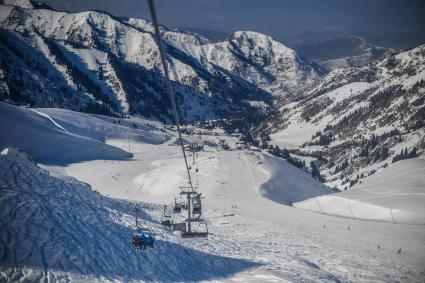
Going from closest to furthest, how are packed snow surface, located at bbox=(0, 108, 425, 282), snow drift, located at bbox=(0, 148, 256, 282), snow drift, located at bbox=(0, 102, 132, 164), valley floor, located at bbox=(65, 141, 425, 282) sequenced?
snow drift, located at bbox=(0, 148, 256, 282), packed snow surface, located at bbox=(0, 108, 425, 282), valley floor, located at bbox=(65, 141, 425, 282), snow drift, located at bbox=(0, 102, 132, 164)

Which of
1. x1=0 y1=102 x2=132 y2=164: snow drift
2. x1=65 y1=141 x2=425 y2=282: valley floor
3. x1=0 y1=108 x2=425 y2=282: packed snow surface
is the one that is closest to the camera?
x1=0 y1=108 x2=425 y2=282: packed snow surface

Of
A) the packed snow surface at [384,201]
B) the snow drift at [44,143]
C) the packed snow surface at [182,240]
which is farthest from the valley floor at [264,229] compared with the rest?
the snow drift at [44,143]

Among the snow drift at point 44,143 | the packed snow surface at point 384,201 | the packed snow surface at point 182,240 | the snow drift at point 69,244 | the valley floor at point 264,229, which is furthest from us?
the snow drift at point 44,143

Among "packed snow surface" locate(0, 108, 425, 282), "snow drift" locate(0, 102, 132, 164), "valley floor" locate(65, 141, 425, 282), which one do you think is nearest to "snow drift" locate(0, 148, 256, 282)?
"packed snow surface" locate(0, 108, 425, 282)

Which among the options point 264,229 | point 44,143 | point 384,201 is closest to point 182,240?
point 264,229

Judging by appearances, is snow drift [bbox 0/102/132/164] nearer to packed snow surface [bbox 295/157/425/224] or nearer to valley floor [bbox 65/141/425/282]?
valley floor [bbox 65/141/425/282]

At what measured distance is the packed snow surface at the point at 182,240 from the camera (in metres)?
20.0

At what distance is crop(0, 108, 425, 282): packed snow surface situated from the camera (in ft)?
65.7

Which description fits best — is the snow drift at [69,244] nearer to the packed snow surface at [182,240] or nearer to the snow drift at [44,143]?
the packed snow surface at [182,240]

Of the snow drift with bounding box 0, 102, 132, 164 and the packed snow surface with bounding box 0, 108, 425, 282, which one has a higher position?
the snow drift with bounding box 0, 102, 132, 164

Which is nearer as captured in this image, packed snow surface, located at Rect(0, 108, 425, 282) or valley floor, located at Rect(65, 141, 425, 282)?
packed snow surface, located at Rect(0, 108, 425, 282)

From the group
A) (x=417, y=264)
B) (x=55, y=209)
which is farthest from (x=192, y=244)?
(x=417, y=264)

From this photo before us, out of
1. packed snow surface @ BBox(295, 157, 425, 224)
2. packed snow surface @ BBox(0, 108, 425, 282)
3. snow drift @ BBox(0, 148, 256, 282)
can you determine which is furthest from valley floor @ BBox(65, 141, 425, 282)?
packed snow surface @ BBox(295, 157, 425, 224)

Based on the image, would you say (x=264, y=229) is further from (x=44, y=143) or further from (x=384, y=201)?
(x=44, y=143)
